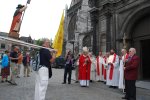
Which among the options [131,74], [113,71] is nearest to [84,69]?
[113,71]

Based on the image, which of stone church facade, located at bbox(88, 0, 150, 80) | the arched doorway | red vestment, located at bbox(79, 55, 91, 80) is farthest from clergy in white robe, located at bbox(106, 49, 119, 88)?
the arched doorway

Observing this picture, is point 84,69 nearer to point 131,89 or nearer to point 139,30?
point 131,89

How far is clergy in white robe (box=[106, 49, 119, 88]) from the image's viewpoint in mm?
11461

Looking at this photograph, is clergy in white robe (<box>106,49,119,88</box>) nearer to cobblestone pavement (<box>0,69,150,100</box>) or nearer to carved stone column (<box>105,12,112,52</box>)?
cobblestone pavement (<box>0,69,150,100</box>)

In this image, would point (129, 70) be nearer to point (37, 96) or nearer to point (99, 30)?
point (37, 96)

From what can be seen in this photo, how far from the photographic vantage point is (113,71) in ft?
38.8

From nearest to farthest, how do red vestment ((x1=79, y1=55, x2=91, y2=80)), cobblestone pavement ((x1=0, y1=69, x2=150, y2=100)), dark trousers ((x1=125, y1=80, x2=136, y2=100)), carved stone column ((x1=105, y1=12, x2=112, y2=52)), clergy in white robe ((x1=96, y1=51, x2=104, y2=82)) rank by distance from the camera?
dark trousers ((x1=125, y1=80, x2=136, y2=100))
cobblestone pavement ((x1=0, y1=69, x2=150, y2=100))
red vestment ((x1=79, y1=55, x2=91, y2=80))
clergy in white robe ((x1=96, y1=51, x2=104, y2=82))
carved stone column ((x1=105, y1=12, x2=112, y2=52))

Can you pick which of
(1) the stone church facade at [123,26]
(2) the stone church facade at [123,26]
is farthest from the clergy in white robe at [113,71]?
(1) the stone church facade at [123,26]

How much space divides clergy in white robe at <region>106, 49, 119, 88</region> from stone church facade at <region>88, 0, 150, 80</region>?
1.96 metres

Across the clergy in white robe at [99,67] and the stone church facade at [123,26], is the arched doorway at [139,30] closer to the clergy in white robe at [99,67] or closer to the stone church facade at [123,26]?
the stone church facade at [123,26]

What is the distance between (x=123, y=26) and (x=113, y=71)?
447 centimetres

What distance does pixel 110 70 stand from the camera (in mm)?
11930

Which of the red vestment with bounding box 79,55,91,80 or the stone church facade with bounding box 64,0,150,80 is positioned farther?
the stone church facade with bounding box 64,0,150,80

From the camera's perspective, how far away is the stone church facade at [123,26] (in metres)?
13.8
